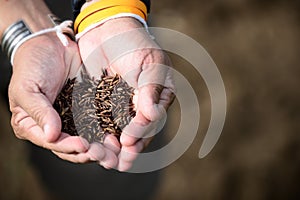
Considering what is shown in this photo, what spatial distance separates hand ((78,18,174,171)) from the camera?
1.17m

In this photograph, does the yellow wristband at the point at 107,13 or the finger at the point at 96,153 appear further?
the yellow wristband at the point at 107,13

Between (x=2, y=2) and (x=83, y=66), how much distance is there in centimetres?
21

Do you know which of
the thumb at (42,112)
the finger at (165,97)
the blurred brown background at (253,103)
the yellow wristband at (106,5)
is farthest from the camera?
the blurred brown background at (253,103)

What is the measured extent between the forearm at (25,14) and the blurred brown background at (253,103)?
0.75 metres

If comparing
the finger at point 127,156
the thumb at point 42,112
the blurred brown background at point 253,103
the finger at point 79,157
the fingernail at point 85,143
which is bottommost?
the blurred brown background at point 253,103

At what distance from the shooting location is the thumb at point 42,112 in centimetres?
111

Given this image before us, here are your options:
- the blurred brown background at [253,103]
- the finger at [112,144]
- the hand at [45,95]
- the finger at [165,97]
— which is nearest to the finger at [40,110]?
the hand at [45,95]

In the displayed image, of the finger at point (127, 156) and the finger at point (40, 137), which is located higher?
the finger at point (40, 137)

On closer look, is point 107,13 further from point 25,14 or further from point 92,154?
point 92,154

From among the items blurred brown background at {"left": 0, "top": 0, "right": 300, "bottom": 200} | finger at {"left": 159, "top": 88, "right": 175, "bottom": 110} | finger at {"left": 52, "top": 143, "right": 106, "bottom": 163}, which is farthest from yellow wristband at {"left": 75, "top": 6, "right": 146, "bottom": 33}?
blurred brown background at {"left": 0, "top": 0, "right": 300, "bottom": 200}

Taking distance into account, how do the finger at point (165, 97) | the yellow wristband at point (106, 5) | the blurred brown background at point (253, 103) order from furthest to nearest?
the blurred brown background at point (253, 103) < the yellow wristband at point (106, 5) < the finger at point (165, 97)

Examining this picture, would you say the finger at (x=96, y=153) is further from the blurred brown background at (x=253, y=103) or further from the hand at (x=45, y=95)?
the blurred brown background at (x=253, y=103)

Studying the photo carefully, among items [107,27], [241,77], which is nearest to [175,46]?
[241,77]

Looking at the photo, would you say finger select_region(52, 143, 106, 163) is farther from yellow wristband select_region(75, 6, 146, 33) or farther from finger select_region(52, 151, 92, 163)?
yellow wristband select_region(75, 6, 146, 33)
